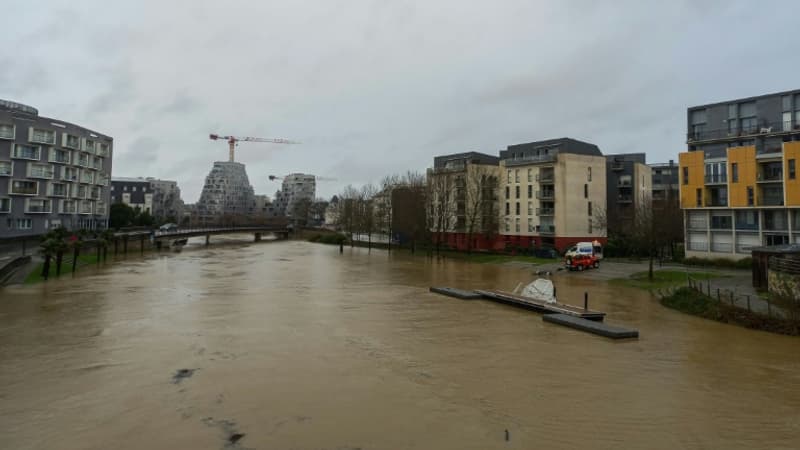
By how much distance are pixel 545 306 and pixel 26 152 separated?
76.3m

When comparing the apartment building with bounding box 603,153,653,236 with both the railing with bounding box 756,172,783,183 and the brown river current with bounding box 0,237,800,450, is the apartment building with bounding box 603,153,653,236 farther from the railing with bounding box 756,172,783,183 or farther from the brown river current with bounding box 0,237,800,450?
the brown river current with bounding box 0,237,800,450

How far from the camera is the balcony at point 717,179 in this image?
46.4m

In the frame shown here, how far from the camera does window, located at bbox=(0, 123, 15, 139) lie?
213 feet

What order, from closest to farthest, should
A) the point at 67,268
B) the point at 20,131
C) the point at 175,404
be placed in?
the point at 175,404
the point at 67,268
the point at 20,131

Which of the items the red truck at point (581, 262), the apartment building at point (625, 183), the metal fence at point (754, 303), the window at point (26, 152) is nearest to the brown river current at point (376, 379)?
the metal fence at point (754, 303)

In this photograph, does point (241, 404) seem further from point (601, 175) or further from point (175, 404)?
point (601, 175)

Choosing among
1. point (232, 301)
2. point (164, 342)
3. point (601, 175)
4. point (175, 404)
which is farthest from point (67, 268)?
point (601, 175)

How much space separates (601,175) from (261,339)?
63.6m

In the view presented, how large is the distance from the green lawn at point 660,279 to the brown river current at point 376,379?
35.5 ft

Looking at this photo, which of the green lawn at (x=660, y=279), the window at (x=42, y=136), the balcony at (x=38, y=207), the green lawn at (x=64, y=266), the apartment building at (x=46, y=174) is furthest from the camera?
the window at (x=42, y=136)

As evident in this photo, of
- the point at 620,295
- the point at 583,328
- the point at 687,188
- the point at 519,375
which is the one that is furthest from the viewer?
the point at 687,188

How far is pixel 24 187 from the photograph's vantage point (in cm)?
6731

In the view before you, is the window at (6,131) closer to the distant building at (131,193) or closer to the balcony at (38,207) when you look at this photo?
the balcony at (38,207)

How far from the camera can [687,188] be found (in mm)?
48906
